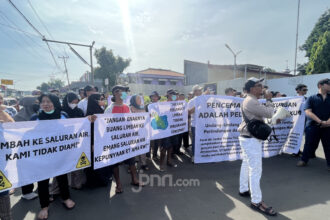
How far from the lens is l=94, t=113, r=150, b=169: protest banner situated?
2.74 m

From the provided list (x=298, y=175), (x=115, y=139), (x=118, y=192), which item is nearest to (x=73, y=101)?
(x=115, y=139)

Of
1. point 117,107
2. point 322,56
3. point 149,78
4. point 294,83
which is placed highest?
point 149,78

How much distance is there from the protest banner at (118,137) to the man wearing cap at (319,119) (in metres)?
3.63

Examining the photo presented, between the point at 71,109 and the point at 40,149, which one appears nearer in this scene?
the point at 40,149

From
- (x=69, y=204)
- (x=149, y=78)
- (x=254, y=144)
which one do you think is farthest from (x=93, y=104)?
(x=149, y=78)

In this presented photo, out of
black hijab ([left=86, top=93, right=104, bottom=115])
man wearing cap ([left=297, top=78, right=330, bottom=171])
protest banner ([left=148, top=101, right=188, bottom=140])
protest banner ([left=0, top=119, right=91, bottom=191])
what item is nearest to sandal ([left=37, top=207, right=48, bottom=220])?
protest banner ([left=0, top=119, right=91, bottom=191])

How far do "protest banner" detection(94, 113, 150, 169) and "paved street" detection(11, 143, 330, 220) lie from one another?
642mm

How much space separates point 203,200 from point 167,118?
5.70ft

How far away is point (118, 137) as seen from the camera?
2.96 metres

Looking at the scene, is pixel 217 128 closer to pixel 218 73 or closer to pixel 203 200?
pixel 203 200

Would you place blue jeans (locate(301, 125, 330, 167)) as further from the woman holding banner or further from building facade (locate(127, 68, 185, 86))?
building facade (locate(127, 68, 185, 86))

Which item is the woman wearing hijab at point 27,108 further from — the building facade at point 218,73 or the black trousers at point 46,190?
the building facade at point 218,73

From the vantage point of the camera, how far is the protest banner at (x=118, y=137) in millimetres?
2738

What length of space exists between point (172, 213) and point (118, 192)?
42.0 inches
